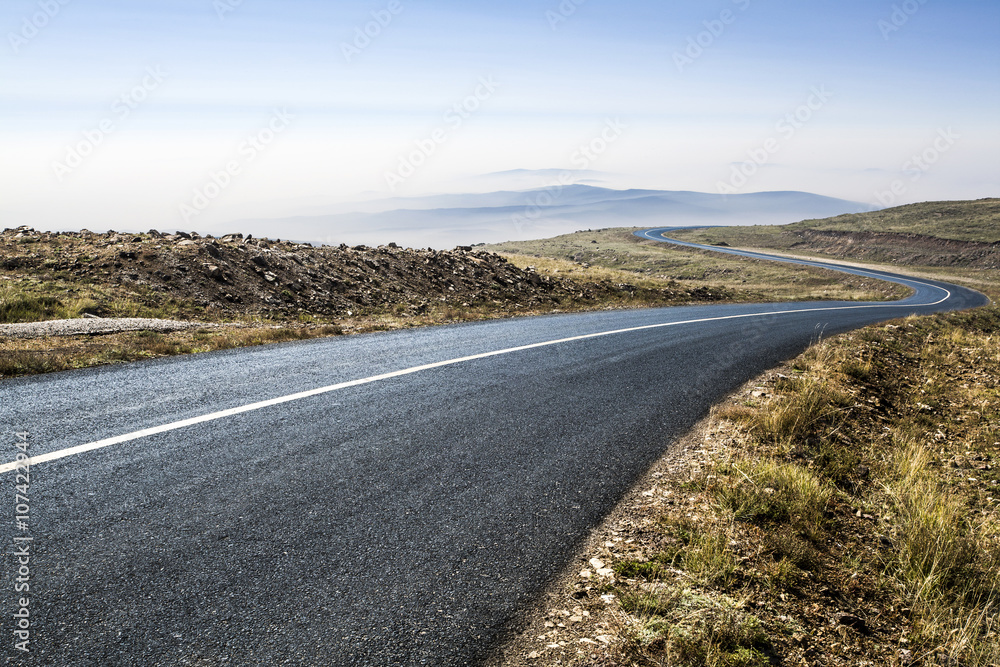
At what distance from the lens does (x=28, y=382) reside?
6535 mm

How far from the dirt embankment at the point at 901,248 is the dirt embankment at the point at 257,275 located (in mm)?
63013

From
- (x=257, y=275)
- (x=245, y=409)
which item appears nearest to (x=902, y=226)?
(x=257, y=275)

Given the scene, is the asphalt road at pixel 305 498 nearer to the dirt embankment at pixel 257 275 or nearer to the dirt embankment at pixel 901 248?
the dirt embankment at pixel 257 275

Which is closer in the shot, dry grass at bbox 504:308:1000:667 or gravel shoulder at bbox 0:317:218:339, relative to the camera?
dry grass at bbox 504:308:1000:667

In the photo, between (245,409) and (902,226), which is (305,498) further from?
(902,226)

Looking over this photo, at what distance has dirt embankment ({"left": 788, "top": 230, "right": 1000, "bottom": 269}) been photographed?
208 feet

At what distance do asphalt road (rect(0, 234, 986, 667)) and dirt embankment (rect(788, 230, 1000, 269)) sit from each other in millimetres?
73612

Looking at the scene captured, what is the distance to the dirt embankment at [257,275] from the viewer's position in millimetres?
13789

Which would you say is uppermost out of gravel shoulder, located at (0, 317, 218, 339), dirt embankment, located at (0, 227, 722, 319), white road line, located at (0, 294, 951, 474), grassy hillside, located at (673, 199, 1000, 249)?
grassy hillside, located at (673, 199, 1000, 249)

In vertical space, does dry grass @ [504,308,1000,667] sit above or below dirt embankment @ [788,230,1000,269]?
below

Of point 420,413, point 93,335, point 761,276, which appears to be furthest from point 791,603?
point 761,276

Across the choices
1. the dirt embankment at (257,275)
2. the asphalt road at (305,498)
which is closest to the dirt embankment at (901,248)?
the dirt embankment at (257,275)

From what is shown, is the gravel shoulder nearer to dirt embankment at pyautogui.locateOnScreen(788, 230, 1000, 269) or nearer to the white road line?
the white road line
